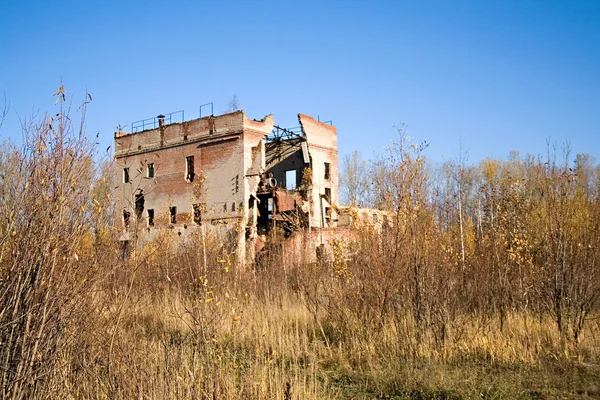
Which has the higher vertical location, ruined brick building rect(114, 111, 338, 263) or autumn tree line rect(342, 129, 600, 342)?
ruined brick building rect(114, 111, 338, 263)

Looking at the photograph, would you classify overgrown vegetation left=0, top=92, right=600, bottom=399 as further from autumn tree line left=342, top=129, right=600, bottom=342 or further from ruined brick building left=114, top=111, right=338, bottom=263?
ruined brick building left=114, top=111, right=338, bottom=263

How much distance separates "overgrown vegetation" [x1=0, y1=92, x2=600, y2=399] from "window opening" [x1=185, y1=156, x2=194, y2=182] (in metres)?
18.2

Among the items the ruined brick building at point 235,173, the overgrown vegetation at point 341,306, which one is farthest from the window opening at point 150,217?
the overgrown vegetation at point 341,306

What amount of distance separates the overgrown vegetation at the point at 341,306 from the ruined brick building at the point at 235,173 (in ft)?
49.5

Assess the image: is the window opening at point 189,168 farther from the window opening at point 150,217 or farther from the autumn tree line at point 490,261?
the autumn tree line at point 490,261

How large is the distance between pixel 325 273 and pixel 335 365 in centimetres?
270

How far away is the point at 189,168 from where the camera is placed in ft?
98.1

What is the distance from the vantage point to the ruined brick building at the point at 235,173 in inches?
1061

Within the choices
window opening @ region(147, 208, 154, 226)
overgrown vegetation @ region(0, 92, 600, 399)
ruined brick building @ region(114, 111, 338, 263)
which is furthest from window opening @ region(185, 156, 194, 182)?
overgrown vegetation @ region(0, 92, 600, 399)

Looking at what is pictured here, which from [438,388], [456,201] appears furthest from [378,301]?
[456,201]

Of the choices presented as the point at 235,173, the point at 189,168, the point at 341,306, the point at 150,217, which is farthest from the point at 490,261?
the point at 150,217

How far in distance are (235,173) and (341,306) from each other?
19.2 metres

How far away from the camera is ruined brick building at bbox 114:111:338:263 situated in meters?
26.9

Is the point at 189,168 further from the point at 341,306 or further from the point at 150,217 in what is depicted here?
the point at 341,306
